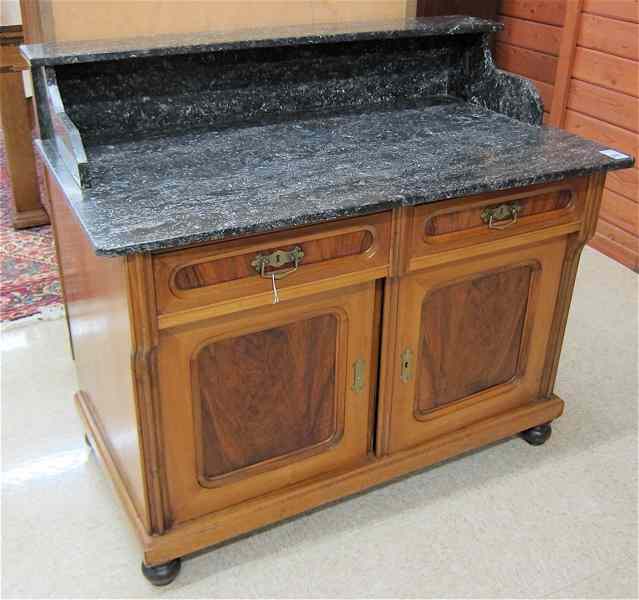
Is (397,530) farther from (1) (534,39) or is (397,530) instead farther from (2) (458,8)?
(1) (534,39)

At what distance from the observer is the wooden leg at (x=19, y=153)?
303cm

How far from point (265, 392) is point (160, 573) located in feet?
1.45

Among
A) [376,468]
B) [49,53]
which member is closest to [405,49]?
[49,53]

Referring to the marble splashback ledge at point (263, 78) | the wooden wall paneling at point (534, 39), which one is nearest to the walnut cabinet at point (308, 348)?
the marble splashback ledge at point (263, 78)

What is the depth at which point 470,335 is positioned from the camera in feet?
5.90

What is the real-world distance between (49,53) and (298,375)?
2.80 ft

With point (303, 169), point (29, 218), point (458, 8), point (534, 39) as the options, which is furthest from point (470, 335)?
point (29, 218)

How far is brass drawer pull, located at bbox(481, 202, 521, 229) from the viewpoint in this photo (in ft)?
5.32

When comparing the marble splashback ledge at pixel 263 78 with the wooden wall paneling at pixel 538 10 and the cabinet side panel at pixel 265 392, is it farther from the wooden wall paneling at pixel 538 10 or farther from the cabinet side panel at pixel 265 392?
the wooden wall paneling at pixel 538 10

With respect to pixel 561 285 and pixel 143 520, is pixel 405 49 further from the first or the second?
pixel 143 520

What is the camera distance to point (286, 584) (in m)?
1.65

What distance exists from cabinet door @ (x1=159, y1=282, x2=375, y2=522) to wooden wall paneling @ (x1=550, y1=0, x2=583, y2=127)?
2.04 meters

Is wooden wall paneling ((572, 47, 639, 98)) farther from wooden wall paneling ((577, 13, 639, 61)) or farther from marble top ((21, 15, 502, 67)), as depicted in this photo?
marble top ((21, 15, 502, 67))

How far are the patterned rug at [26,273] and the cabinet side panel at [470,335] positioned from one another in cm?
149
